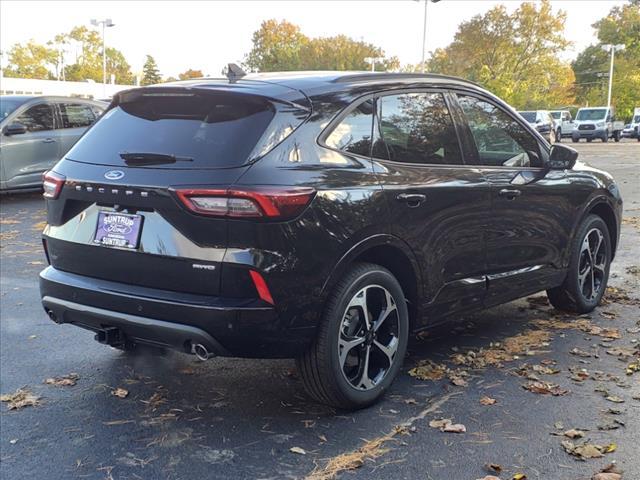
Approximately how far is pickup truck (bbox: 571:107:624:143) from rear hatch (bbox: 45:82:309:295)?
1673 inches

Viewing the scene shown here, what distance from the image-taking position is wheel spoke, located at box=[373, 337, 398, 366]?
396 cm

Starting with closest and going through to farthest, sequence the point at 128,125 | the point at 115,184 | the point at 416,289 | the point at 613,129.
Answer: the point at 115,184 < the point at 128,125 < the point at 416,289 < the point at 613,129

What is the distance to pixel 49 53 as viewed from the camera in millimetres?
92375

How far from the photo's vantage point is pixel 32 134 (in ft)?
42.1

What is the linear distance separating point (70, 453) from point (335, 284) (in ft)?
5.07

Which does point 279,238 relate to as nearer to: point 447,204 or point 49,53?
point 447,204

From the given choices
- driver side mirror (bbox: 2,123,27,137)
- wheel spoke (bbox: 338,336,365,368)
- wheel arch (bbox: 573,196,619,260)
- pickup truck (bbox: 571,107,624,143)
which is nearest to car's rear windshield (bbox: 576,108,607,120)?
pickup truck (bbox: 571,107,624,143)

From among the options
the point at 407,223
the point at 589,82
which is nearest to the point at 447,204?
the point at 407,223

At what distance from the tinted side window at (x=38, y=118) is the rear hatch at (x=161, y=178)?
386 inches

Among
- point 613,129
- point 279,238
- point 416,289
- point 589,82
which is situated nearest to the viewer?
point 279,238

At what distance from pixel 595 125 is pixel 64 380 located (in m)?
42.7

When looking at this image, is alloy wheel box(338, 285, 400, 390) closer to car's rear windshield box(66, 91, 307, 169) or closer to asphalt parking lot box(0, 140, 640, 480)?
asphalt parking lot box(0, 140, 640, 480)

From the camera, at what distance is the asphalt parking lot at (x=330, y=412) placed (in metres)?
3.29

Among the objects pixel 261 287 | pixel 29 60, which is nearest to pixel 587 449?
pixel 261 287
